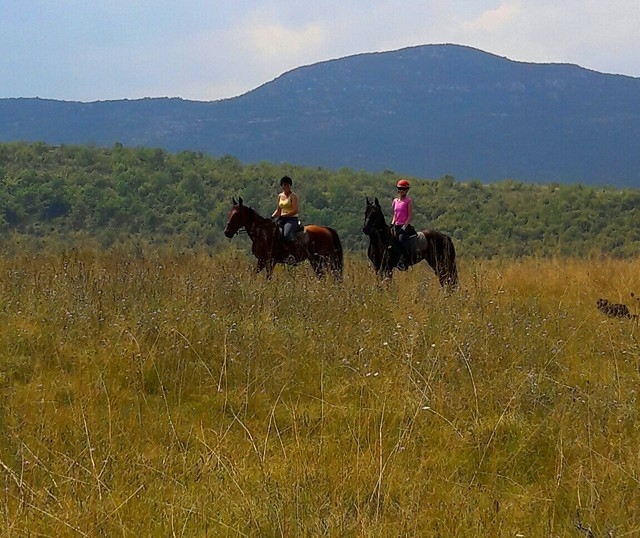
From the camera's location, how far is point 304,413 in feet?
16.0

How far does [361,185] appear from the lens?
124 feet

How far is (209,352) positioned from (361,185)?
32661mm

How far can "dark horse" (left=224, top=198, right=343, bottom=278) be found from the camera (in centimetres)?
1214

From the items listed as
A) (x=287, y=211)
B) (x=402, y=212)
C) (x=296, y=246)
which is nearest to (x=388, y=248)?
(x=402, y=212)

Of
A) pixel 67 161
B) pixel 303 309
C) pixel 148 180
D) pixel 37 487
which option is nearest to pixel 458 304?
pixel 303 309

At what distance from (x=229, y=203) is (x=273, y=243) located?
20035 mm

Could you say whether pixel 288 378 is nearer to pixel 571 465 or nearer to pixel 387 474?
pixel 387 474

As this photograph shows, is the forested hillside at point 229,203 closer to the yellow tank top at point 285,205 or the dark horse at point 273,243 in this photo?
the dark horse at point 273,243

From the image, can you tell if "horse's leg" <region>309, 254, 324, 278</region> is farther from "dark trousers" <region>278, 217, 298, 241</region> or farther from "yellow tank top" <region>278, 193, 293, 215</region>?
"yellow tank top" <region>278, 193, 293, 215</region>

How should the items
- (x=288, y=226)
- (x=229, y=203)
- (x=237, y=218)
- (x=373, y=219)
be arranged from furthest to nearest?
1. (x=229, y=203)
2. (x=237, y=218)
3. (x=288, y=226)
4. (x=373, y=219)

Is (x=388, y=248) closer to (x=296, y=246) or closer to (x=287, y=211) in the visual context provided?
(x=296, y=246)

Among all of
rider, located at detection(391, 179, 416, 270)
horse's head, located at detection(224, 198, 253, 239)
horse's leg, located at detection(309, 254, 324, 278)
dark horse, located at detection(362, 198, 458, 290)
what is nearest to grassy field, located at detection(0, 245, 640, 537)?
dark horse, located at detection(362, 198, 458, 290)

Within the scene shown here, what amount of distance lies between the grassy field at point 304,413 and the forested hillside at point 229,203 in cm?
1747

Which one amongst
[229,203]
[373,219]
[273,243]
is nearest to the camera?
[373,219]
